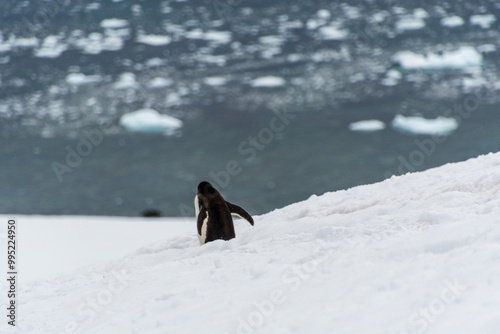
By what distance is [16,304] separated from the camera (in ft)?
9.43

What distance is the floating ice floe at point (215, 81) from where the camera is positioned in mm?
10011

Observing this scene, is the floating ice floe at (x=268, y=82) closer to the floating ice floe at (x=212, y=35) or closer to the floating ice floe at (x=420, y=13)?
the floating ice floe at (x=212, y=35)

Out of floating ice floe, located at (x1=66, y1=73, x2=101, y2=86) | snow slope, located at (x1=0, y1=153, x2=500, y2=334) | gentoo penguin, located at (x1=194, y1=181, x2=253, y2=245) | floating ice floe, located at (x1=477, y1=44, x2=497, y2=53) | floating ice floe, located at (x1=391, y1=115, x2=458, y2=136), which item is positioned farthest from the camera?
floating ice floe, located at (x1=477, y1=44, x2=497, y2=53)

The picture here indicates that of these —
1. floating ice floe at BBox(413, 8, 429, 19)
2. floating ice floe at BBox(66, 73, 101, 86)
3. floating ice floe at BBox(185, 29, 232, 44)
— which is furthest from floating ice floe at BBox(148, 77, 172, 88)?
floating ice floe at BBox(413, 8, 429, 19)

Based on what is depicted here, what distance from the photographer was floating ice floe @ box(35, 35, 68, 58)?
444 inches

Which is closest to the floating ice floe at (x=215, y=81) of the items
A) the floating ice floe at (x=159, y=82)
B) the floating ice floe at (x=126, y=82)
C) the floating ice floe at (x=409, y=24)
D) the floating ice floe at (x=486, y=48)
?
the floating ice floe at (x=159, y=82)

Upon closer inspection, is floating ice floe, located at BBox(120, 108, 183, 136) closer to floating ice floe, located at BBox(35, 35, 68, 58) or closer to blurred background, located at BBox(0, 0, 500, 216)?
blurred background, located at BBox(0, 0, 500, 216)

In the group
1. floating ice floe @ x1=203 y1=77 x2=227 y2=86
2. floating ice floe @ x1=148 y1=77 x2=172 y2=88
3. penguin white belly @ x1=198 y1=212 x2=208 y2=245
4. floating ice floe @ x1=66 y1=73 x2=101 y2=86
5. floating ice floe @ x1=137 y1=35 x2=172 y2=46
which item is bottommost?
floating ice floe @ x1=66 y1=73 x2=101 y2=86

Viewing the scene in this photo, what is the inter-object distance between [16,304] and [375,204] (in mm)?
1942

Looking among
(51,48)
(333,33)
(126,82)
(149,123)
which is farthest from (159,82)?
(333,33)

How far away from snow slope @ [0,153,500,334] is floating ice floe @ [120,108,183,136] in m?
5.75

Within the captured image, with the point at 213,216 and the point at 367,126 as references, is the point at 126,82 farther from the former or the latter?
the point at 213,216

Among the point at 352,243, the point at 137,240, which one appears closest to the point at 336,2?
the point at 137,240

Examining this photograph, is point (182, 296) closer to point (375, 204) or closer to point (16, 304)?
point (16, 304)
